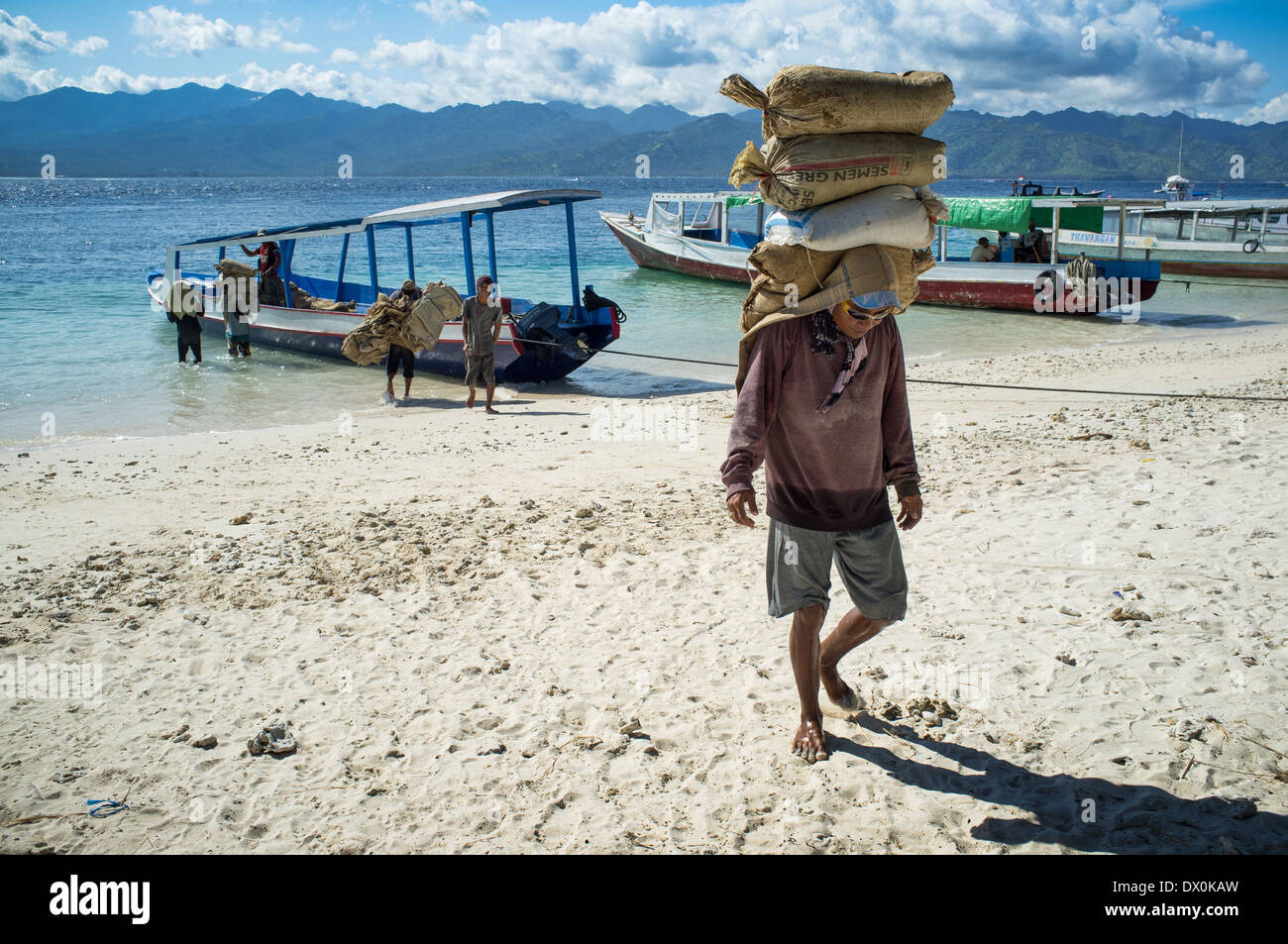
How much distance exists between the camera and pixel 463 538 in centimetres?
569

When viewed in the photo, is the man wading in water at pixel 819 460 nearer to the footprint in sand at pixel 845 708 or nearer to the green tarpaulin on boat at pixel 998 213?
the footprint in sand at pixel 845 708

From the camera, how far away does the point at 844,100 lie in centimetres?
300

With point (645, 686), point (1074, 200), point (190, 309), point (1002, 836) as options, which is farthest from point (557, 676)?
point (1074, 200)

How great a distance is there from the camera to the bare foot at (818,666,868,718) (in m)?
3.54

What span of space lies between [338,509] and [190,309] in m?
9.39

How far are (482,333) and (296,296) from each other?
754cm

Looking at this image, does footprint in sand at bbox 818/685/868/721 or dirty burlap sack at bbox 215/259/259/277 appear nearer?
footprint in sand at bbox 818/685/868/721

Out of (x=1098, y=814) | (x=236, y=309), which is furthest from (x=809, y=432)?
(x=236, y=309)

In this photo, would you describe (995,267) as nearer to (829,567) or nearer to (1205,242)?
(1205,242)

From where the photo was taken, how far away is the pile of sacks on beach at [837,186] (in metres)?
3.00

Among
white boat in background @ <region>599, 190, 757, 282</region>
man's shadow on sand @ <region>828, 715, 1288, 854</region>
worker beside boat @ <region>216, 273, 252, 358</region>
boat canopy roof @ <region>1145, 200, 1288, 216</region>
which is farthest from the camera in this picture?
white boat in background @ <region>599, 190, 757, 282</region>

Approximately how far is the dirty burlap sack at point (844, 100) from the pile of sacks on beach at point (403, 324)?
9.59m

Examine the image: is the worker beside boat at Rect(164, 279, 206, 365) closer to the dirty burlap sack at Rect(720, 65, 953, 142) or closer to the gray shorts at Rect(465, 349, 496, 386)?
the gray shorts at Rect(465, 349, 496, 386)

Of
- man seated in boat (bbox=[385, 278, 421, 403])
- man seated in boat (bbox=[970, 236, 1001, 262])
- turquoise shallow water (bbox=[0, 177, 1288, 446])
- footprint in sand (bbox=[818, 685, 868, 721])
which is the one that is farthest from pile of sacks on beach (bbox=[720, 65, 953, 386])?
man seated in boat (bbox=[970, 236, 1001, 262])
